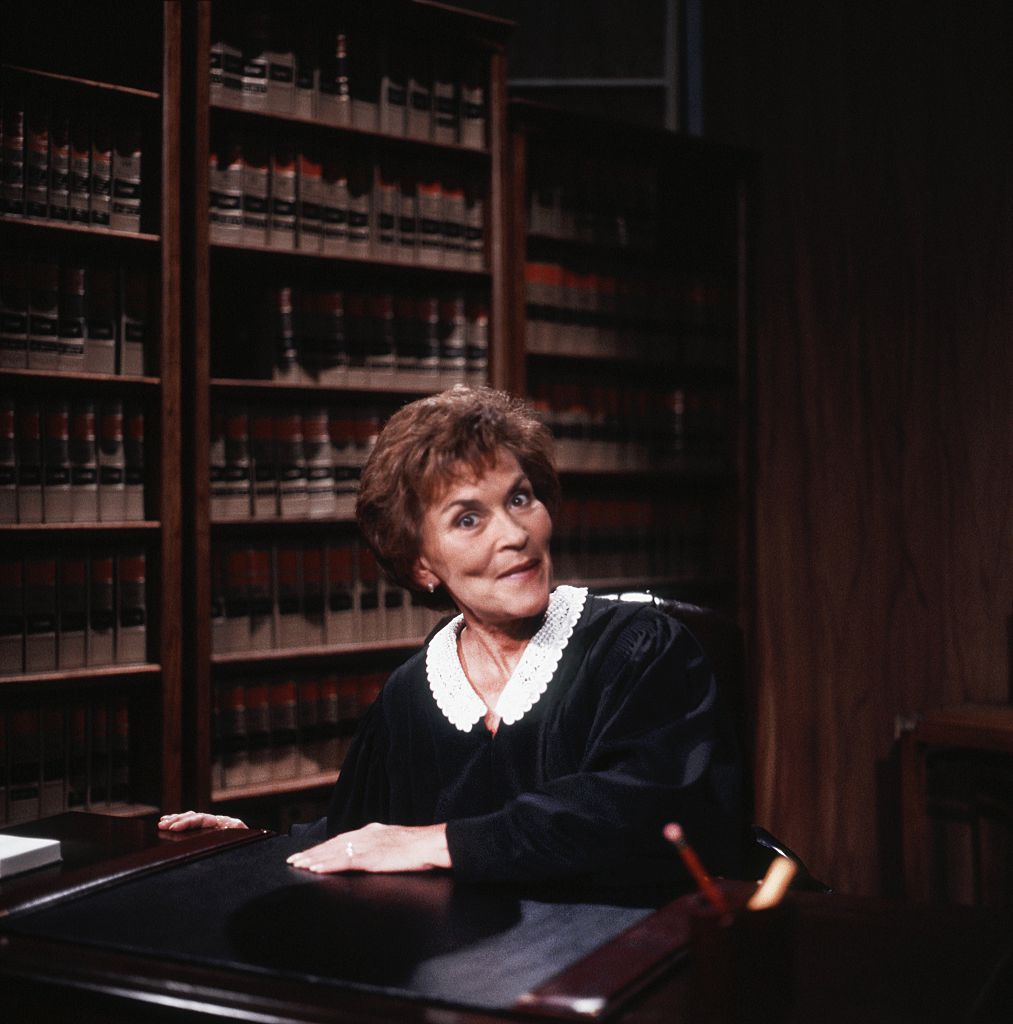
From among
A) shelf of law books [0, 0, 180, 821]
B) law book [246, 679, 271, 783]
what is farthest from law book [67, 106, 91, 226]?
law book [246, 679, 271, 783]

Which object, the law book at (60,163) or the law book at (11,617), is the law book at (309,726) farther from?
the law book at (60,163)

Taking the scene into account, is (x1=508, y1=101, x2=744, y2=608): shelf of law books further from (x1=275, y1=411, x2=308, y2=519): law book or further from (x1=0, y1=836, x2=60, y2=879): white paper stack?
(x1=0, y1=836, x2=60, y2=879): white paper stack

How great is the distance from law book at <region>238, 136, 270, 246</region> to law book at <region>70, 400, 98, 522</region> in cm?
54

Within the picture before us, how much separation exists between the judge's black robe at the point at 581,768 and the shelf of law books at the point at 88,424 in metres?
1.25

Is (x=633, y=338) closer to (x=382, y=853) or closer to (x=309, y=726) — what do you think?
(x=309, y=726)

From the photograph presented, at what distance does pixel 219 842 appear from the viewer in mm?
1314

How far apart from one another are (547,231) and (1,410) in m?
1.51

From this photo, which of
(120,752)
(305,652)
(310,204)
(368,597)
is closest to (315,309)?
(310,204)

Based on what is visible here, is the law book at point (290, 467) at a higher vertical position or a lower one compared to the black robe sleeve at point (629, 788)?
higher

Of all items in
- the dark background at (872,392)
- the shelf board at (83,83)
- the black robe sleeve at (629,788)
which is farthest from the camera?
the dark background at (872,392)

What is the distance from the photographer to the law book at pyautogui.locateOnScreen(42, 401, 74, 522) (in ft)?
8.59

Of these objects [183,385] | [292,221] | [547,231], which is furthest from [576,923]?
[547,231]

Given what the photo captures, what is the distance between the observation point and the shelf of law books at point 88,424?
258 centimetres

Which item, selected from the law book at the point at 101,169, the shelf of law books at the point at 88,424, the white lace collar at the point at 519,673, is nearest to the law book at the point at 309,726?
the shelf of law books at the point at 88,424
